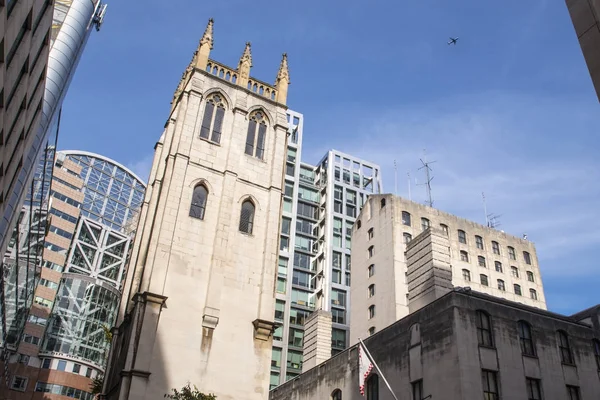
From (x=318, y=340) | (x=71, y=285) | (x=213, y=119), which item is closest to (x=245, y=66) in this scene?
(x=213, y=119)

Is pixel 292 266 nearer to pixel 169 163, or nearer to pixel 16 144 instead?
pixel 169 163

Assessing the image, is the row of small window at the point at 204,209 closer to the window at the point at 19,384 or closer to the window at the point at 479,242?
the window at the point at 479,242

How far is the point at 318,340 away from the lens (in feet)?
158

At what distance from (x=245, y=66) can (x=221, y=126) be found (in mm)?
5935

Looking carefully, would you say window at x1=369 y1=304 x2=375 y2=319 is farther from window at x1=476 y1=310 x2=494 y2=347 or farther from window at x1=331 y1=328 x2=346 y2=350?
window at x1=476 y1=310 x2=494 y2=347

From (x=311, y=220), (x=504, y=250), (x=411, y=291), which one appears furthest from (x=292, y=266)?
(x=411, y=291)

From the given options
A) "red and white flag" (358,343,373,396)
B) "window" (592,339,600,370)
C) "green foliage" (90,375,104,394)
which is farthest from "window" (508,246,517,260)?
"green foliage" (90,375,104,394)

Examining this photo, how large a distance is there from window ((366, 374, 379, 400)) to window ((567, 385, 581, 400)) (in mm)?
11594

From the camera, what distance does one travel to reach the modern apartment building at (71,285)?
86.1 meters

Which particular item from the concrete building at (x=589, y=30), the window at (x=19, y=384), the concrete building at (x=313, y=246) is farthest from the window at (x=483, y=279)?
the window at (x=19, y=384)

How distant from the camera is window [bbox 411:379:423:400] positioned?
107ft

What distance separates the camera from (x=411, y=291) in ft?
131

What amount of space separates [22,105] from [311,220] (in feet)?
242

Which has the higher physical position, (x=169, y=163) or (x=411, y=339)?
(x=169, y=163)
